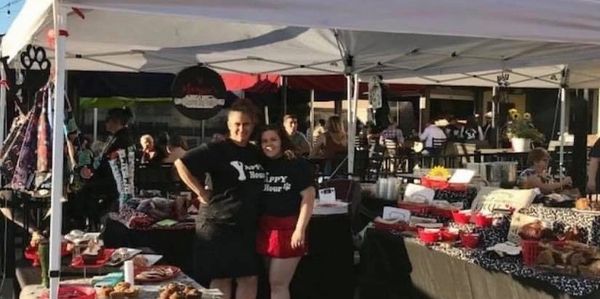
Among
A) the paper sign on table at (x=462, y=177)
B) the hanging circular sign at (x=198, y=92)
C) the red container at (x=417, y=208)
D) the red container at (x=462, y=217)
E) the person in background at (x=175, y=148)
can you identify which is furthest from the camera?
the person in background at (x=175, y=148)

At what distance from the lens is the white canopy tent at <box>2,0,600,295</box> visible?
2.83 meters

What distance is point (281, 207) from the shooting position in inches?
163

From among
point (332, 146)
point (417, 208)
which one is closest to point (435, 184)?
point (417, 208)

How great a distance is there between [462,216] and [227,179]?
1.64m

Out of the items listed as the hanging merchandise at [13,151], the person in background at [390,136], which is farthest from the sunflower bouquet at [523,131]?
the hanging merchandise at [13,151]

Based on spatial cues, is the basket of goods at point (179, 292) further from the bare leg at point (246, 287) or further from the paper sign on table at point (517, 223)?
the paper sign on table at point (517, 223)

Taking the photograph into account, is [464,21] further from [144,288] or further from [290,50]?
[290,50]

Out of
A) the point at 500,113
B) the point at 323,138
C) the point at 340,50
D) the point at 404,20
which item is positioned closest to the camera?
the point at 404,20

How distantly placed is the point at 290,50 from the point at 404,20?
378cm

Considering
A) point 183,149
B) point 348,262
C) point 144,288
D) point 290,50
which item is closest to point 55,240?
point 144,288

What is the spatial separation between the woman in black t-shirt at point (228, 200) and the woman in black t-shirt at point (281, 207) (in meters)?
0.09

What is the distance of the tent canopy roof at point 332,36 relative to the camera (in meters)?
2.92

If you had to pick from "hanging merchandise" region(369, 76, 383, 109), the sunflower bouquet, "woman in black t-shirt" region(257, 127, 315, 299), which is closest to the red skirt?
"woman in black t-shirt" region(257, 127, 315, 299)

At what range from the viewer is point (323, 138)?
32.0 feet
